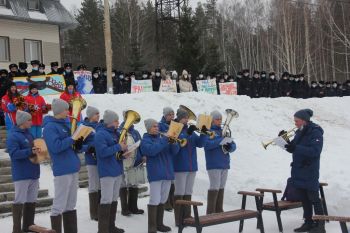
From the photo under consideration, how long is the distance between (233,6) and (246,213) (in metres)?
47.8

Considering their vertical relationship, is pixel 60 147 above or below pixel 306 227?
above

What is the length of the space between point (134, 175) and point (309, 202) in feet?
10.1

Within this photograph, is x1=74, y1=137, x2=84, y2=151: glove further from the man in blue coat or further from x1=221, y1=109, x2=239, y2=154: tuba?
the man in blue coat

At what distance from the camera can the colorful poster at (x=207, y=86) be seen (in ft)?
67.3

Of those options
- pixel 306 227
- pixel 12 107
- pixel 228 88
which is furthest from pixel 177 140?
pixel 228 88

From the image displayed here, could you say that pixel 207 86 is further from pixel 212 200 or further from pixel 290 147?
pixel 290 147

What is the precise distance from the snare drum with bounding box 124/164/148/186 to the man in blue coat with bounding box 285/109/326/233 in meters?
2.76

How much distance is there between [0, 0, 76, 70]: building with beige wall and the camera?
27234 millimetres

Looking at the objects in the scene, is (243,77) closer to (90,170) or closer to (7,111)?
(7,111)

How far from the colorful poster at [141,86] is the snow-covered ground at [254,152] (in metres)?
2.32

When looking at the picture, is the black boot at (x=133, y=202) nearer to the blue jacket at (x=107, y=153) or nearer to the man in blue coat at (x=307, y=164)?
the blue jacket at (x=107, y=153)

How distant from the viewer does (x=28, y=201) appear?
734 cm

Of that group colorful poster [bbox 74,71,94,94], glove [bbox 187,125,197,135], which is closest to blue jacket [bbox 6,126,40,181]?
glove [bbox 187,125,197,135]

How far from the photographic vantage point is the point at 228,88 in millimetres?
21156
